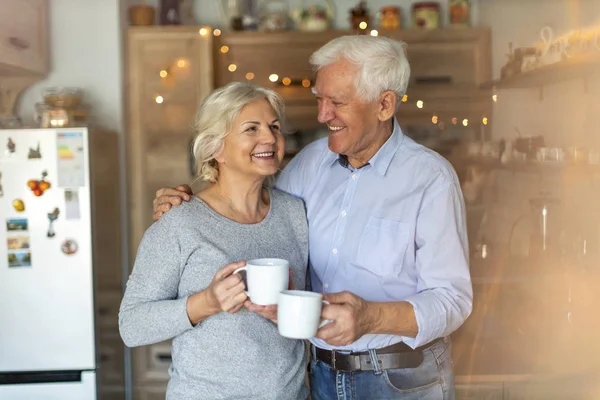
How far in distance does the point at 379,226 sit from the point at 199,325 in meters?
0.42

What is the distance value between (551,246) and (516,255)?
1.38 feet

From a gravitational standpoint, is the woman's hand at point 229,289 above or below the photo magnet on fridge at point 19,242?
above

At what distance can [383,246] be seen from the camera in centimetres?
137

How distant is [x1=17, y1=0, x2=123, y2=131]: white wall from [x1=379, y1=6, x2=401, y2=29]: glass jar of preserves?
1327 mm

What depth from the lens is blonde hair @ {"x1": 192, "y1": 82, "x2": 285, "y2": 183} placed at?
1353mm

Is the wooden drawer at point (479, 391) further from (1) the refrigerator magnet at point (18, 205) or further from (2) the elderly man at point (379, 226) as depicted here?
(1) the refrigerator magnet at point (18, 205)

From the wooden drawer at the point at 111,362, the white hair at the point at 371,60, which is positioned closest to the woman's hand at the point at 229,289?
the white hair at the point at 371,60

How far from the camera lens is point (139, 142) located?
10.6 feet

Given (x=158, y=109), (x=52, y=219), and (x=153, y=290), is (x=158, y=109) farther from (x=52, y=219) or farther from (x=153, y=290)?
(x=153, y=290)

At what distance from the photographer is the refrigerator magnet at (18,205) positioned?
2625mm

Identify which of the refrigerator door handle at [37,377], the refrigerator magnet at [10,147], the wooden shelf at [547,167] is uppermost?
the refrigerator magnet at [10,147]

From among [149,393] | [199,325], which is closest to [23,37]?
[149,393]

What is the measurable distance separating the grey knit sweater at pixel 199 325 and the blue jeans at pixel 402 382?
141 millimetres

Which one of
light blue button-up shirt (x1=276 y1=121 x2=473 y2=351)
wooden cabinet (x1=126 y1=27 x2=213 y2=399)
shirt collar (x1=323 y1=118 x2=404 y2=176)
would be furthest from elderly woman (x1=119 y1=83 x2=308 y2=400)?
wooden cabinet (x1=126 y1=27 x2=213 y2=399)
